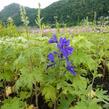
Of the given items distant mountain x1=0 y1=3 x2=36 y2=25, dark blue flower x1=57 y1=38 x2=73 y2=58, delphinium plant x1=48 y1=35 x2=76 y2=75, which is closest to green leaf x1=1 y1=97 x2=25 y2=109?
delphinium plant x1=48 y1=35 x2=76 y2=75

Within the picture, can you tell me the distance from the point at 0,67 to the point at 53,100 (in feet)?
2.21

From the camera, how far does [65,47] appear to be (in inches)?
155

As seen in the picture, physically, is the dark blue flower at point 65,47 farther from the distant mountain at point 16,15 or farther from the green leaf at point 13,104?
the distant mountain at point 16,15

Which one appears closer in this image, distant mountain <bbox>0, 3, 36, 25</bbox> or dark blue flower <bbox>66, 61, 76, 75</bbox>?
dark blue flower <bbox>66, 61, 76, 75</bbox>

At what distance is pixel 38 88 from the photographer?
4348mm

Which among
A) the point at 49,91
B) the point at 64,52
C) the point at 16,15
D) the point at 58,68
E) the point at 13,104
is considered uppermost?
the point at 64,52

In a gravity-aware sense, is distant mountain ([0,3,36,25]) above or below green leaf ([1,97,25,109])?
below

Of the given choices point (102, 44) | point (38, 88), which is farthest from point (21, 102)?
point (102, 44)

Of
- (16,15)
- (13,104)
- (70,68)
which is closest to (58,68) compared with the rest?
(70,68)

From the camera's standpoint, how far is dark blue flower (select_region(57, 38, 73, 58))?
154 inches

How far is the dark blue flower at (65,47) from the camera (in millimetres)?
3909

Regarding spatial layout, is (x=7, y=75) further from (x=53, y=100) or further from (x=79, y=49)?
(x=79, y=49)

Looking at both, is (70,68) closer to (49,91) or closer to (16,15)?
(49,91)

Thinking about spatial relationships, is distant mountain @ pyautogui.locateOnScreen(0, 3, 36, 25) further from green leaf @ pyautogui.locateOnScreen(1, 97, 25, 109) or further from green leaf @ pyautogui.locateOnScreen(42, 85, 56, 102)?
green leaf @ pyautogui.locateOnScreen(42, 85, 56, 102)
